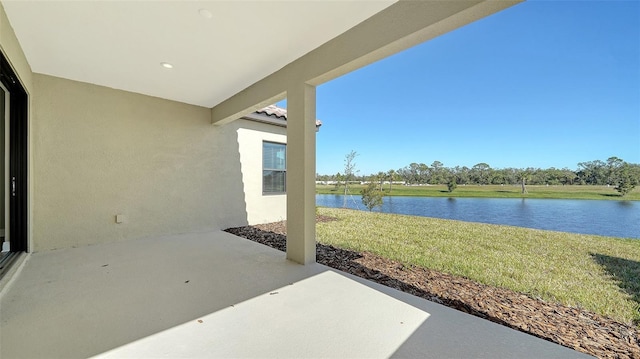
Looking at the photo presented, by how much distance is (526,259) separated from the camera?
353cm

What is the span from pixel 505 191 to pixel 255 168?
12.2m

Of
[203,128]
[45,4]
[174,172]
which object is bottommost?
[174,172]

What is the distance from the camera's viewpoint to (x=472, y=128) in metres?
15.1

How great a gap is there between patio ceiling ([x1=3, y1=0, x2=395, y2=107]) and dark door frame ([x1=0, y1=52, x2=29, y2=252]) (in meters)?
0.62

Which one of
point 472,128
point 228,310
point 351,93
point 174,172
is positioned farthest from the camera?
point 472,128

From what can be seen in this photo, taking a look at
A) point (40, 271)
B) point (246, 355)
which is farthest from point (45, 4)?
point (246, 355)

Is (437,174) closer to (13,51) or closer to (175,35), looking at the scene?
(175,35)

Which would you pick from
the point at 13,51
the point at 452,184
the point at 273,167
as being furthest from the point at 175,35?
the point at 452,184

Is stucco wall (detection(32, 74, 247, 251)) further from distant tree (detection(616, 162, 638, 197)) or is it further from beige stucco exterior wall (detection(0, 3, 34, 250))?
distant tree (detection(616, 162, 638, 197))

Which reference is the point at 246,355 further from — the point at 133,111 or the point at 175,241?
the point at 133,111

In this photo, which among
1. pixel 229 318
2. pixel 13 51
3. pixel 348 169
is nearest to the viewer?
pixel 229 318

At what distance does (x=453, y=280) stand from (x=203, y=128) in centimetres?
530

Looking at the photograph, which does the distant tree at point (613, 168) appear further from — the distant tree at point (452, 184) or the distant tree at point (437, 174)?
the distant tree at point (437, 174)

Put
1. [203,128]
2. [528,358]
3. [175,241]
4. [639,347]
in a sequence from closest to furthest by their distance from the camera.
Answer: [528,358] < [639,347] < [175,241] < [203,128]
